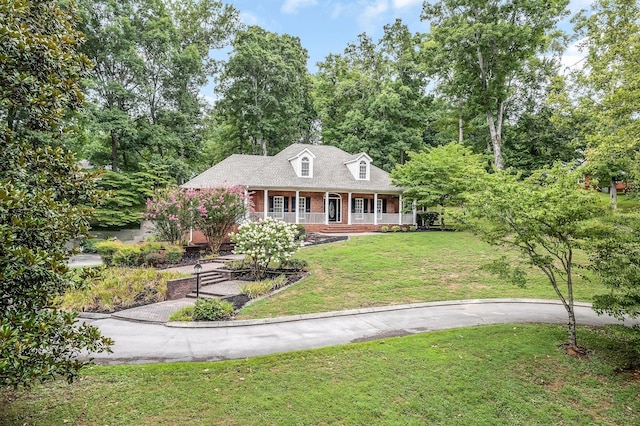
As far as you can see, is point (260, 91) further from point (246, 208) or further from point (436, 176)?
point (436, 176)

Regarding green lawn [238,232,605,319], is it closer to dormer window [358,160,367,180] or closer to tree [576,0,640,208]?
tree [576,0,640,208]

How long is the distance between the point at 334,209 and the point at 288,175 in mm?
4657

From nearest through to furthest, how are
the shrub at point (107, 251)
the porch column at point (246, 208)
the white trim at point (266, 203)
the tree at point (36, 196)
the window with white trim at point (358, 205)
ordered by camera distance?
the tree at point (36, 196) < the shrub at point (107, 251) < the porch column at point (246, 208) < the white trim at point (266, 203) < the window with white trim at point (358, 205)

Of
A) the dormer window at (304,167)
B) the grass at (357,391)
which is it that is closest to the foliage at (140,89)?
the dormer window at (304,167)

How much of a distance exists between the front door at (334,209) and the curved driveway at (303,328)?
16.9 meters

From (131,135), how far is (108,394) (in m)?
26.9

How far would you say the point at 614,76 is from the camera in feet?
58.1

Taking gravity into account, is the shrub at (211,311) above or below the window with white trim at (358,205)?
below

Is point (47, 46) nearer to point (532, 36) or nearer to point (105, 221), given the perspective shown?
point (105, 221)

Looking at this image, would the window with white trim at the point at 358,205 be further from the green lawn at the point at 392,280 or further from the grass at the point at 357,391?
the grass at the point at 357,391

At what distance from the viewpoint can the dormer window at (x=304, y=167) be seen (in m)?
26.7

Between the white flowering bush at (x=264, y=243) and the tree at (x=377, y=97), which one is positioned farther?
the tree at (x=377, y=97)

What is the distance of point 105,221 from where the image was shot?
998 inches

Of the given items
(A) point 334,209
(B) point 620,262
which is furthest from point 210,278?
(A) point 334,209
